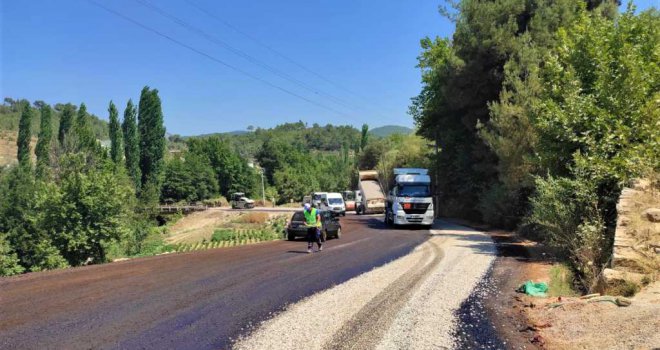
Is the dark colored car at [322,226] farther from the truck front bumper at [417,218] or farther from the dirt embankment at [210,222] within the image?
the dirt embankment at [210,222]

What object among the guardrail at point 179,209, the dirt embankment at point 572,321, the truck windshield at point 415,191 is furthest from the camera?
the guardrail at point 179,209

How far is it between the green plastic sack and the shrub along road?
48.4 inches

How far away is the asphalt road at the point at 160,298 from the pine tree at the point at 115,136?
69.8 metres

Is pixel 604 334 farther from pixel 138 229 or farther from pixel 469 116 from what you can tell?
pixel 138 229

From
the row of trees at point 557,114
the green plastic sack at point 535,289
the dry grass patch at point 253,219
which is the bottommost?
the dry grass patch at point 253,219

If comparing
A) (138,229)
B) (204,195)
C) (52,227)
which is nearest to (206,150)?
(204,195)

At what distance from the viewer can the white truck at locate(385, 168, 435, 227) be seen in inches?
1113

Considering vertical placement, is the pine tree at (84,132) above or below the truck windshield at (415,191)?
above

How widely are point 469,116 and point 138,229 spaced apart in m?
33.3

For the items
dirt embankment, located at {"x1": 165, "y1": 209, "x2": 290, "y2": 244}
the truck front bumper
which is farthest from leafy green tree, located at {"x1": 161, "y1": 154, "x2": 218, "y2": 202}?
the truck front bumper

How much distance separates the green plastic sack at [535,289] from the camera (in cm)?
1021

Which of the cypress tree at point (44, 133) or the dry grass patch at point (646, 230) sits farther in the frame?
A: the cypress tree at point (44, 133)

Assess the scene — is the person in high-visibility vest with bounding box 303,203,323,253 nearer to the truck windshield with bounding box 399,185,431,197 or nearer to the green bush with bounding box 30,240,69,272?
the truck windshield with bounding box 399,185,431,197

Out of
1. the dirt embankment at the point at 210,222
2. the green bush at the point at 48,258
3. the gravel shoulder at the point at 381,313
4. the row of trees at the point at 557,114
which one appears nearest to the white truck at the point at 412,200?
the row of trees at the point at 557,114
